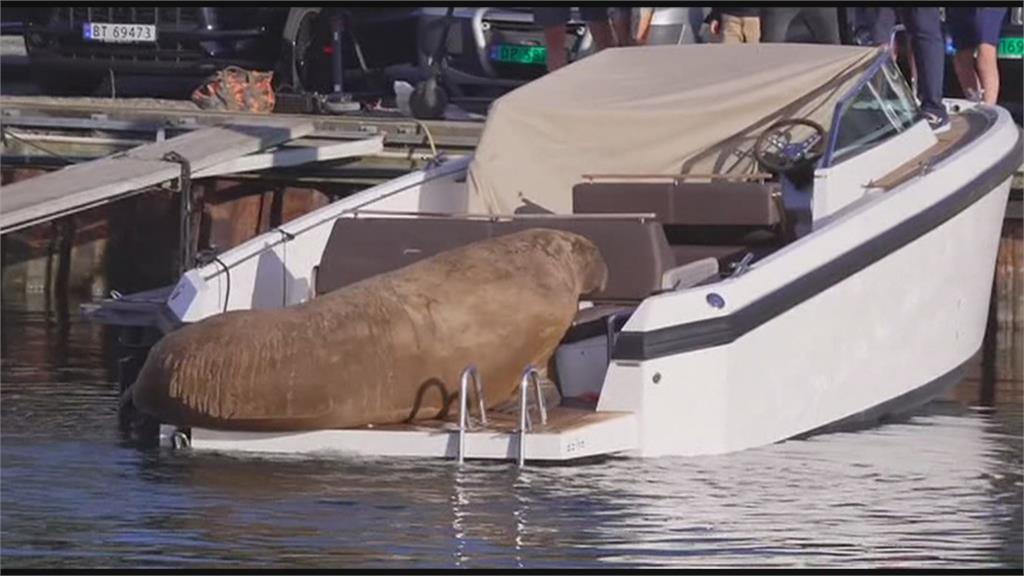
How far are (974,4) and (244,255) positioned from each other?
17.4ft

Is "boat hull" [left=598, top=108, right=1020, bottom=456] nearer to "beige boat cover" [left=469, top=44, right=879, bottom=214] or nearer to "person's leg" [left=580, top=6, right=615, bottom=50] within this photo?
"beige boat cover" [left=469, top=44, right=879, bottom=214]

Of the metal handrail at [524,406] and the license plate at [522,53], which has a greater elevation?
the license plate at [522,53]

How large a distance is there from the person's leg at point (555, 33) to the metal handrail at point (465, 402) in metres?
6.52

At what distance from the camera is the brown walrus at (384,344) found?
10078mm

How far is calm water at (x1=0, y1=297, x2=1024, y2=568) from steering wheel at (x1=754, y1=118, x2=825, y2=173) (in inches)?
60.2

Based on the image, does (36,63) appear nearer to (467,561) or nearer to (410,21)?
(410,21)

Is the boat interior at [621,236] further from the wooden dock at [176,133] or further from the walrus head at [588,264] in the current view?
the wooden dock at [176,133]

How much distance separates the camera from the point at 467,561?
8398mm

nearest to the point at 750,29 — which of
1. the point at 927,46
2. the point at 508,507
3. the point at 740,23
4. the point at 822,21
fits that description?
the point at 740,23

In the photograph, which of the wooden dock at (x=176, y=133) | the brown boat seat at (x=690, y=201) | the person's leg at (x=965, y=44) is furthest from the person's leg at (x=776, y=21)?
the brown boat seat at (x=690, y=201)

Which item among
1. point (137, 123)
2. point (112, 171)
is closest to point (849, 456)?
point (112, 171)

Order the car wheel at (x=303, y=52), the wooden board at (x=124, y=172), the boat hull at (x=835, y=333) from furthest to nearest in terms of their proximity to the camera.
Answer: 1. the car wheel at (x=303, y=52)
2. the wooden board at (x=124, y=172)
3. the boat hull at (x=835, y=333)

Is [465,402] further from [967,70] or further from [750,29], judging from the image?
[967,70]

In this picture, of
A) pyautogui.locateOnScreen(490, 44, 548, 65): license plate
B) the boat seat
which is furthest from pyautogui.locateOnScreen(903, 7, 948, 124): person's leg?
pyautogui.locateOnScreen(490, 44, 548, 65): license plate
